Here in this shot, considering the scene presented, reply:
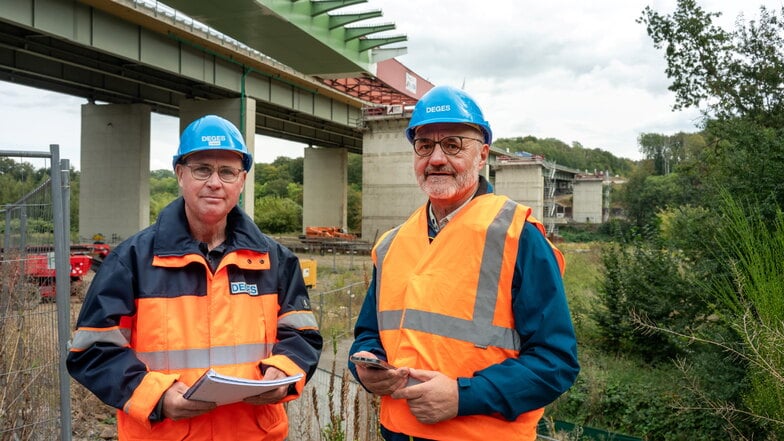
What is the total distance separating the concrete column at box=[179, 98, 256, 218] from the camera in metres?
26.6

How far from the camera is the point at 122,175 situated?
92.2 ft

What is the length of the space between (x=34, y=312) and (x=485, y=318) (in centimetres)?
357

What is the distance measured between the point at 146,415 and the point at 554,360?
168 centimetres

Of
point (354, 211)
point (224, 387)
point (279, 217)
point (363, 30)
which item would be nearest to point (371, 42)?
point (363, 30)

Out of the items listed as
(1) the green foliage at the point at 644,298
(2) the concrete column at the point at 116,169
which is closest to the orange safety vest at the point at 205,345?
(1) the green foliage at the point at 644,298

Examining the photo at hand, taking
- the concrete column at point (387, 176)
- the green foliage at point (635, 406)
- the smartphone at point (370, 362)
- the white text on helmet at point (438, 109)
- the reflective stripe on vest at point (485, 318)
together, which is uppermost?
the concrete column at point (387, 176)

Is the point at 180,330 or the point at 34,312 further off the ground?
the point at 180,330

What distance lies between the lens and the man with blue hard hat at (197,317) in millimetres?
2447

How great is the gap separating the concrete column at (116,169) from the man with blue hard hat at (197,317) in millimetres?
27541

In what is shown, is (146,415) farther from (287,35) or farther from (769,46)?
(287,35)

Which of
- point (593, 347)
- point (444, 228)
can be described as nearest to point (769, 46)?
point (593, 347)

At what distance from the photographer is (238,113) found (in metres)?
27.0

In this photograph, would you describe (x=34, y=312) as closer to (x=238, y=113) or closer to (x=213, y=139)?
(x=213, y=139)

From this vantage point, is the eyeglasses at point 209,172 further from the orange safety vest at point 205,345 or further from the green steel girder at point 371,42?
the green steel girder at point 371,42
